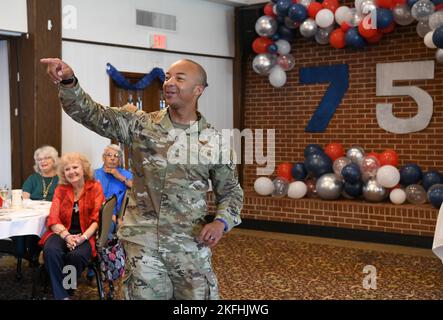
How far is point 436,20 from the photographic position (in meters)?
6.74

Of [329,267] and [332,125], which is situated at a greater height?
[332,125]

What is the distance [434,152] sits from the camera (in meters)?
7.95

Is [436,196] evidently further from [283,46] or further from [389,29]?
[283,46]

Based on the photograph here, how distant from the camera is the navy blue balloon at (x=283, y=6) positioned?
27.2 ft

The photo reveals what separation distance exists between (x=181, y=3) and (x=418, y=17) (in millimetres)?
3283

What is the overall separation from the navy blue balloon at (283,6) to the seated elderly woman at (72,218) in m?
4.31

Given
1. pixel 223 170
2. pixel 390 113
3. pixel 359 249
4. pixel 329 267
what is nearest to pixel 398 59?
pixel 390 113

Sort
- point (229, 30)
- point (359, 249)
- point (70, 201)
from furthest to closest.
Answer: point (229, 30)
point (359, 249)
point (70, 201)

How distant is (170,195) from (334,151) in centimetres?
590

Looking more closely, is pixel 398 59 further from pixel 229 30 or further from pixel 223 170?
pixel 223 170

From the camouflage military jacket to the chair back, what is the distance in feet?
7.04

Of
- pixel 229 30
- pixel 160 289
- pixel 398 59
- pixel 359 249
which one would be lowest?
pixel 359 249

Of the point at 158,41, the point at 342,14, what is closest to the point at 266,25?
the point at 342,14

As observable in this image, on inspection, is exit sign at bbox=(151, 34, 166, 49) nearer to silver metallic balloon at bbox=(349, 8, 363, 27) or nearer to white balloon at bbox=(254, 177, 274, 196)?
white balloon at bbox=(254, 177, 274, 196)
